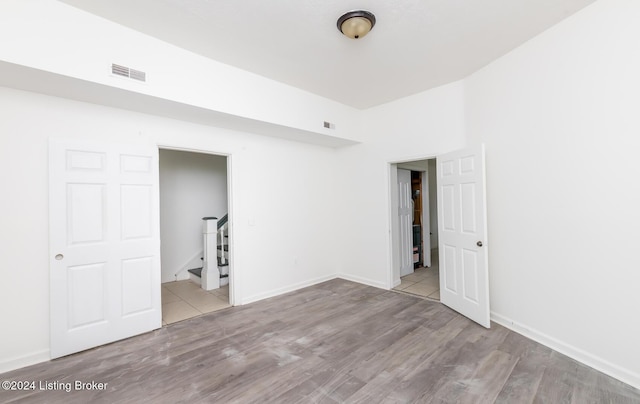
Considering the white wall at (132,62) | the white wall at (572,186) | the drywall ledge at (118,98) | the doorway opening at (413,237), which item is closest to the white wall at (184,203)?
the drywall ledge at (118,98)

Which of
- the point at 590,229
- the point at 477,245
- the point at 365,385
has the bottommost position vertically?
the point at 365,385

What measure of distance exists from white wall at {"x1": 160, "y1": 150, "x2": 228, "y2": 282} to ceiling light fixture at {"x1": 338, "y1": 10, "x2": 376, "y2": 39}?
13.6ft

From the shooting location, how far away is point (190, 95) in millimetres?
2930

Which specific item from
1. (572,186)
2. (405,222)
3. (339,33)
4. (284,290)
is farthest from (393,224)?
(339,33)

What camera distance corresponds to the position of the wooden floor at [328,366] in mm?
2051

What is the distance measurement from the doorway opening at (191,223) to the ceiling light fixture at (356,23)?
3.31 metres

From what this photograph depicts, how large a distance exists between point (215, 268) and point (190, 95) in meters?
2.99

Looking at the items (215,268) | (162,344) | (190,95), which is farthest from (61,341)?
(190,95)

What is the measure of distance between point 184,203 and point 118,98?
2.96 meters

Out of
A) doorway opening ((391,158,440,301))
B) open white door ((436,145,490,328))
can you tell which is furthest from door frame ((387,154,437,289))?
open white door ((436,145,490,328))

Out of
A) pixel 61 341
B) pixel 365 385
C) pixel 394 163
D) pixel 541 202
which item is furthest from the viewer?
pixel 394 163

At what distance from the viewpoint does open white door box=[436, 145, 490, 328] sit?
3164mm

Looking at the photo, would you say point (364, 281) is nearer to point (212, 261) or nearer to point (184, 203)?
point (212, 261)

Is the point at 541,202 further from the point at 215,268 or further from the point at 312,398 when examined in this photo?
the point at 215,268
